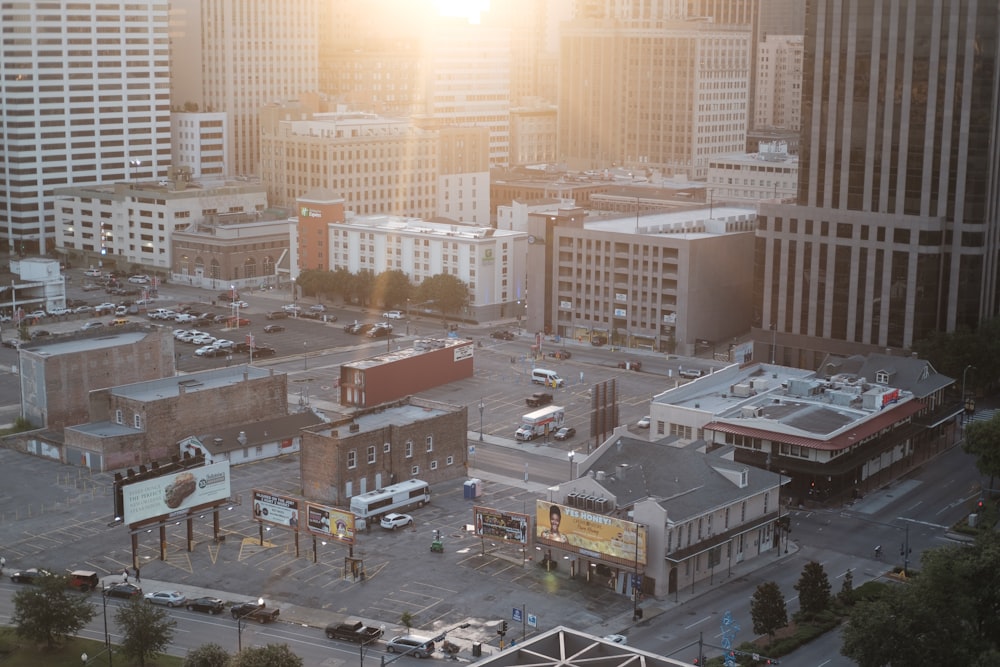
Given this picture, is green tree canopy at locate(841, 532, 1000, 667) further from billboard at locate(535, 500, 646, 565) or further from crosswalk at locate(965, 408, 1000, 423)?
crosswalk at locate(965, 408, 1000, 423)

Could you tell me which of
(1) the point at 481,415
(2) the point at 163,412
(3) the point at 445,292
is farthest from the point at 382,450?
(3) the point at 445,292

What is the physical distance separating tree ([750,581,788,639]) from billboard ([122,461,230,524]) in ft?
130

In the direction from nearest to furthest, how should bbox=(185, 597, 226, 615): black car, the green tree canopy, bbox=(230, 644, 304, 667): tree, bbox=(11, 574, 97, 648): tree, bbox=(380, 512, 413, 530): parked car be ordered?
1. bbox=(230, 644, 304, 667): tree
2. the green tree canopy
3. bbox=(11, 574, 97, 648): tree
4. bbox=(185, 597, 226, 615): black car
5. bbox=(380, 512, 413, 530): parked car

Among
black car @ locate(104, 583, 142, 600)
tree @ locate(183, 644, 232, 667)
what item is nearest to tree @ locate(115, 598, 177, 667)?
tree @ locate(183, 644, 232, 667)

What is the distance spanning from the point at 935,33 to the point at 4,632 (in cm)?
10949

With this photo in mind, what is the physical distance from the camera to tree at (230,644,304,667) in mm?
78500

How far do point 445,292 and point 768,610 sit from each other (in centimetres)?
10659

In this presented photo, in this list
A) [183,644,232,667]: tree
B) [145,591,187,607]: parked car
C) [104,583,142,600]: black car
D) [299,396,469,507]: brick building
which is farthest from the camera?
[299,396,469,507]: brick building

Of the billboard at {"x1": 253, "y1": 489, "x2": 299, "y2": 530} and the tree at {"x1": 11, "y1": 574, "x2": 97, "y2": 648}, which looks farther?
the billboard at {"x1": 253, "y1": 489, "x2": 299, "y2": 530}

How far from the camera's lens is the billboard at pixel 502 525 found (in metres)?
104

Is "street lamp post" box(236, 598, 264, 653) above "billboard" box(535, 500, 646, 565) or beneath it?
beneath

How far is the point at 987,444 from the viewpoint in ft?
389

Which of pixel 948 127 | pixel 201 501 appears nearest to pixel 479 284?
pixel 948 127

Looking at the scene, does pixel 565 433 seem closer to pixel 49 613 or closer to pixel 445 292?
pixel 445 292
